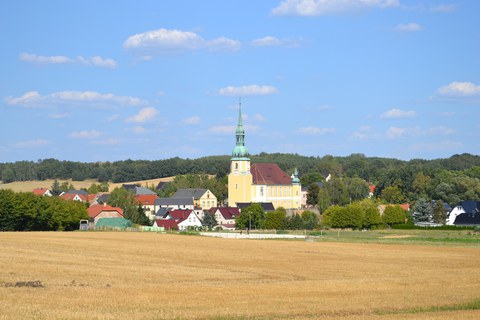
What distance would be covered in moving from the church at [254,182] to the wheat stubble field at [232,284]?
323ft

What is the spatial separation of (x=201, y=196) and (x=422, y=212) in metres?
49.7

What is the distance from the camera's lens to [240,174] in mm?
165500

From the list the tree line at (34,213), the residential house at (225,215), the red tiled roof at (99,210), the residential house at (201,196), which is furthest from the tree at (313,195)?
the tree line at (34,213)

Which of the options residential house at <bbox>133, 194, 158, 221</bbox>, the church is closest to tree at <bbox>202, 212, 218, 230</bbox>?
the church

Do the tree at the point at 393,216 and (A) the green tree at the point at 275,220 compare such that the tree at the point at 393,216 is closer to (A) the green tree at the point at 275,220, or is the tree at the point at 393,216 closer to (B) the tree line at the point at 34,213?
(A) the green tree at the point at 275,220

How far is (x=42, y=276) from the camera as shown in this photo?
40.9 meters

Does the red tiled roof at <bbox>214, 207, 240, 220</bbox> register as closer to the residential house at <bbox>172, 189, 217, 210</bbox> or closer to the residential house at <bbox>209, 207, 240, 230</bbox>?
the residential house at <bbox>209, 207, 240, 230</bbox>

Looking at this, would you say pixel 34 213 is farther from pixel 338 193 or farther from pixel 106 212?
pixel 338 193

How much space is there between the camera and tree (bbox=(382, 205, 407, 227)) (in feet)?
467

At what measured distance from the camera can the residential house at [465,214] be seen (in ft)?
472

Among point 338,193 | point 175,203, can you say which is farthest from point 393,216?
point 175,203

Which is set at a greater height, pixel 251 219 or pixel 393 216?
pixel 393 216

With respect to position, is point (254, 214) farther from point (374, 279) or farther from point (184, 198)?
point (374, 279)

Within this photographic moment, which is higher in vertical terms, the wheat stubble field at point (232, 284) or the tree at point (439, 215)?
the tree at point (439, 215)
